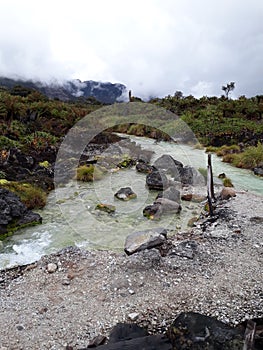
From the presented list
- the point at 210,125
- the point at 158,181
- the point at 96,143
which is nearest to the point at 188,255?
the point at 158,181

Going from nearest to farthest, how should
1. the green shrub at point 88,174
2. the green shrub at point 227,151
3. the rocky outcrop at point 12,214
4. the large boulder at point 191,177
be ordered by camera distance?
the rocky outcrop at point 12,214, the large boulder at point 191,177, the green shrub at point 88,174, the green shrub at point 227,151

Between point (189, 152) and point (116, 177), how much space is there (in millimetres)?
8136

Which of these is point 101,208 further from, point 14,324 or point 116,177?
point 14,324

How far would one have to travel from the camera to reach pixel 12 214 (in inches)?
337

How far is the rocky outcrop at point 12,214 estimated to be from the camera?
27.0 ft

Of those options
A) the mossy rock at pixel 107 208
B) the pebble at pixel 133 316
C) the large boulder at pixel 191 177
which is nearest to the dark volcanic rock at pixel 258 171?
the large boulder at pixel 191 177

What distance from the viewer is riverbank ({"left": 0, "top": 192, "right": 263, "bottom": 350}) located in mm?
4547

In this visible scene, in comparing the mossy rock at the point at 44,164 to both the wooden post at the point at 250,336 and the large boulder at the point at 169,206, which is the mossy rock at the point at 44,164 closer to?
the large boulder at the point at 169,206

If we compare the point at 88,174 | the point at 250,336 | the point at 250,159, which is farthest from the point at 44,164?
the point at 250,336

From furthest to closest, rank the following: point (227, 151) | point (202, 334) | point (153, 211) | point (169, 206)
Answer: point (227, 151) → point (169, 206) → point (153, 211) → point (202, 334)

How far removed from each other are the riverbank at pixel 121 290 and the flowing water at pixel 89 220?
1009 millimetres

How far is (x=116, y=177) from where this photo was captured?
46.0 ft

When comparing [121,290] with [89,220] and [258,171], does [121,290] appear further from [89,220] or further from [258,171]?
[258,171]

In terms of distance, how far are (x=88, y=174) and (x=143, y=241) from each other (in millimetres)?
7355
